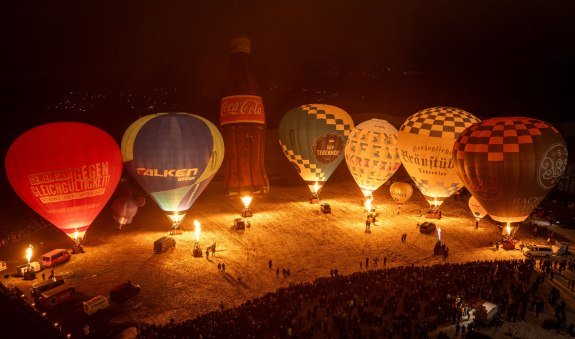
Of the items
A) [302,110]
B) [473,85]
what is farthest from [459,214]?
[473,85]

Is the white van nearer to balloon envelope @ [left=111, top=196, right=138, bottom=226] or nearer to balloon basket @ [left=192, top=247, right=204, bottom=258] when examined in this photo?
balloon basket @ [left=192, top=247, right=204, bottom=258]

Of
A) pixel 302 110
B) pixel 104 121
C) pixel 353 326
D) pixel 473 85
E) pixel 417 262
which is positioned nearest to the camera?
pixel 353 326

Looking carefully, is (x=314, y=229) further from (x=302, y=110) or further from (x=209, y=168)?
(x=302, y=110)

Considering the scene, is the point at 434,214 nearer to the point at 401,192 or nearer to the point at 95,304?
the point at 401,192

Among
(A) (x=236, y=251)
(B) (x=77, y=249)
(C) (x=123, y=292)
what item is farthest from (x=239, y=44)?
(C) (x=123, y=292)

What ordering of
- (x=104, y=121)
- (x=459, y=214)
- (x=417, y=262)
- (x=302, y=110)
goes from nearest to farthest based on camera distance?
(x=417, y=262), (x=459, y=214), (x=302, y=110), (x=104, y=121)

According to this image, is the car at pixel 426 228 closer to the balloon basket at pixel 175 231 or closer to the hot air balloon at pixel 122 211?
the balloon basket at pixel 175 231
